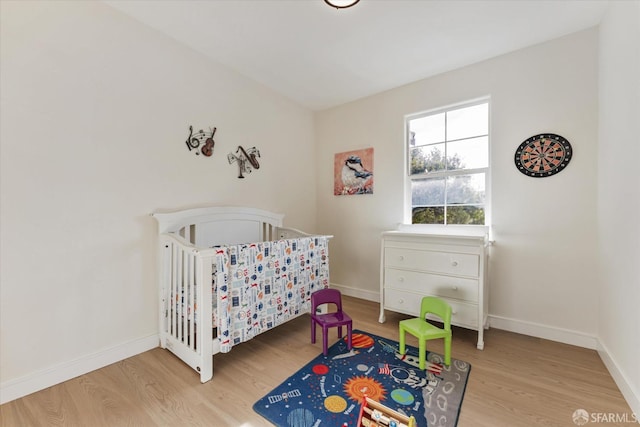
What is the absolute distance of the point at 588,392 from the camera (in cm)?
162

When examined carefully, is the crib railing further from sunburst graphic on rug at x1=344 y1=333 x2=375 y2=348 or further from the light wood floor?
sunburst graphic on rug at x1=344 y1=333 x2=375 y2=348

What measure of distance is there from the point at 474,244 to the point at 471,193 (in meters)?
0.71

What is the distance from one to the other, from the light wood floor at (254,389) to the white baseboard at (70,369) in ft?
0.14

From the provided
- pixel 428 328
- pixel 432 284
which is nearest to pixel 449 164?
pixel 432 284

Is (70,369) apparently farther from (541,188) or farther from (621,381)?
(541,188)

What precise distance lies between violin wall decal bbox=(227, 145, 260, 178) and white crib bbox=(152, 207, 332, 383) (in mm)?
463

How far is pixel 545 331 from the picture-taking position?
7.58ft

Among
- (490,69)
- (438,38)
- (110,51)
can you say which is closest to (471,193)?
(490,69)

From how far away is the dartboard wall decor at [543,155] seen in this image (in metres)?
2.23

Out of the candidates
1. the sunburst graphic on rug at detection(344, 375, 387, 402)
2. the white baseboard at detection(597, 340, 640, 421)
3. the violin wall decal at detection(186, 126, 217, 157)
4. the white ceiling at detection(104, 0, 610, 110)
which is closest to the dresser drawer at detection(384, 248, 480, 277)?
the white baseboard at detection(597, 340, 640, 421)

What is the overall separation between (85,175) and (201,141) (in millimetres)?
922

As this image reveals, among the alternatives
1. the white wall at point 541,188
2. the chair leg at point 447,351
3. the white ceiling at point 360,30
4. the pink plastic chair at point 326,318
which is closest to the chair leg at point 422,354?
the chair leg at point 447,351

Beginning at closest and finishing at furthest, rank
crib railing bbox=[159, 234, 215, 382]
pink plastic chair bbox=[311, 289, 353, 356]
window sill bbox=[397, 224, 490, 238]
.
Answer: crib railing bbox=[159, 234, 215, 382] < pink plastic chair bbox=[311, 289, 353, 356] < window sill bbox=[397, 224, 490, 238]

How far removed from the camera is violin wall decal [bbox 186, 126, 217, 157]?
7.89 feet
